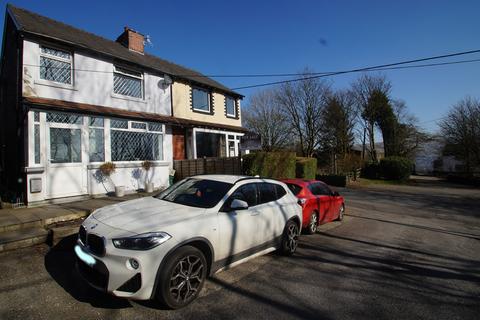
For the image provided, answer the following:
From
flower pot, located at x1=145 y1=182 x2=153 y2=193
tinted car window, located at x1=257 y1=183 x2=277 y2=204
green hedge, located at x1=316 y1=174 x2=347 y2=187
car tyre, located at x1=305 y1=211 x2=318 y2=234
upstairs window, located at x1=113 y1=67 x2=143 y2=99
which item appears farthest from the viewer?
green hedge, located at x1=316 y1=174 x2=347 y2=187

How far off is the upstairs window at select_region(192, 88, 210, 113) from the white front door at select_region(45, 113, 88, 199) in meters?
6.84

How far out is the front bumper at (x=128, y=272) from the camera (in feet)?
10.5

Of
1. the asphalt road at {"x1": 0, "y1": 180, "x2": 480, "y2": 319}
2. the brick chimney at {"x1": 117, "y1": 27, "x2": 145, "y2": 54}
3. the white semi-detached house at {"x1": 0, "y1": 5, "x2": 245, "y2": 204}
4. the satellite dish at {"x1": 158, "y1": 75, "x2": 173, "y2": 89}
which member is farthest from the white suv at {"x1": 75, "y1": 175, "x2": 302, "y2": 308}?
the brick chimney at {"x1": 117, "y1": 27, "x2": 145, "y2": 54}

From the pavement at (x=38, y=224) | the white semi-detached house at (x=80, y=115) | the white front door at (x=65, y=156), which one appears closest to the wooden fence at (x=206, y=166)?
the white semi-detached house at (x=80, y=115)

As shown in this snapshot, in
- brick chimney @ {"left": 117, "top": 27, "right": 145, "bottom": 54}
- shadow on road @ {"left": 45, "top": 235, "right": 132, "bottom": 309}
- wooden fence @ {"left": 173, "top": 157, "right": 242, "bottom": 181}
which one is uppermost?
brick chimney @ {"left": 117, "top": 27, "right": 145, "bottom": 54}

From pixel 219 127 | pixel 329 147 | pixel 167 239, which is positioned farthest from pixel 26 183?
pixel 329 147

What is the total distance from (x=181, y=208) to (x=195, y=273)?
972 mm

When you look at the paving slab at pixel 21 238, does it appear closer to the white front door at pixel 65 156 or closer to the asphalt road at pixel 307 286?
the asphalt road at pixel 307 286

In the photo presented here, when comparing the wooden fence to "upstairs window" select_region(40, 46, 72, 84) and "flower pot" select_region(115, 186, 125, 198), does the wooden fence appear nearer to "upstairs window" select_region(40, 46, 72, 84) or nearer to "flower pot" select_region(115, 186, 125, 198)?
"flower pot" select_region(115, 186, 125, 198)

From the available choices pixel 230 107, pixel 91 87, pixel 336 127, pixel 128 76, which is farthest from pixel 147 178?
pixel 336 127

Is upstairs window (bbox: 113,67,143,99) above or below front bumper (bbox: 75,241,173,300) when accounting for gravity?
above

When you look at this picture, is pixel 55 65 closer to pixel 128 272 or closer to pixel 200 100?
pixel 200 100

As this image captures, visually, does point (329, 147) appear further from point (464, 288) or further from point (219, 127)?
point (464, 288)

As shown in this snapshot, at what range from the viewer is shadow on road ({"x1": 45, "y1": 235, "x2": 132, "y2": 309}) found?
3598mm
